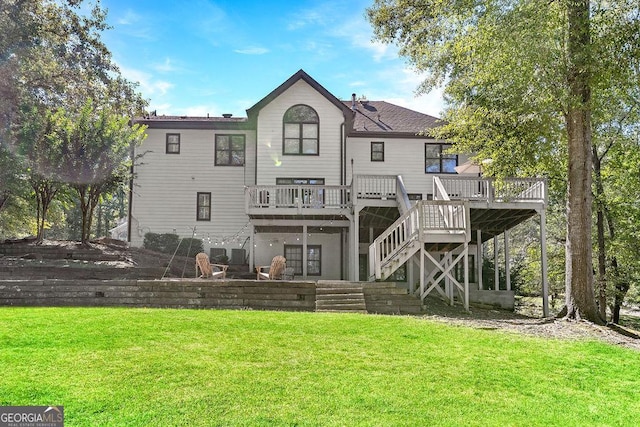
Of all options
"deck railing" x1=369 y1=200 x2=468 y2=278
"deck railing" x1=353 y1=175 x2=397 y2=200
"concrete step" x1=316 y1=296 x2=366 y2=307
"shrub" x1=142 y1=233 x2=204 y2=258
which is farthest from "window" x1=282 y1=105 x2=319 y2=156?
"concrete step" x1=316 y1=296 x2=366 y2=307

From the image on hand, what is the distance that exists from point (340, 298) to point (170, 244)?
11031mm

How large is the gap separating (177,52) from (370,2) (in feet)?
20.7

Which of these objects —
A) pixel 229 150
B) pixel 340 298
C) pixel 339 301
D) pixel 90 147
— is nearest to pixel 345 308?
pixel 339 301

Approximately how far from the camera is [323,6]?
13008 mm

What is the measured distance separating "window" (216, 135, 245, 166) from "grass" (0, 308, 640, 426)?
43.9 ft

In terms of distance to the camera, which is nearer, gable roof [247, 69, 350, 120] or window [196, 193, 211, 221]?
gable roof [247, 69, 350, 120]

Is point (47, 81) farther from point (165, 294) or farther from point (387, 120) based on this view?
point (387, 120)

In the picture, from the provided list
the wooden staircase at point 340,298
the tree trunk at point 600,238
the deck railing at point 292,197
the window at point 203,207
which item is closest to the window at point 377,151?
the deck railing at point 292,197

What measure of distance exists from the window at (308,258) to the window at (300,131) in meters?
4.00

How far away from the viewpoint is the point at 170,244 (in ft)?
66.9

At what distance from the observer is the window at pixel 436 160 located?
20891 millimetres

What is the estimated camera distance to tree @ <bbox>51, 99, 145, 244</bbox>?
1814 centimetres

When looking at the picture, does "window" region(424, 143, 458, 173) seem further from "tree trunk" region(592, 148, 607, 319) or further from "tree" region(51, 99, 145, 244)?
"tree" region(51, 99, 145, 244)

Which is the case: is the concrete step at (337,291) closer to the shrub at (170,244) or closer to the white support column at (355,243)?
the white support column at (355,243)
